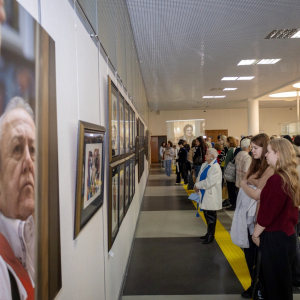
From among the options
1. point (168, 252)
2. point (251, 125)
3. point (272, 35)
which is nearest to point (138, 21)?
point (272, 35)

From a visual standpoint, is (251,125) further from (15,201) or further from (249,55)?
(15,201)

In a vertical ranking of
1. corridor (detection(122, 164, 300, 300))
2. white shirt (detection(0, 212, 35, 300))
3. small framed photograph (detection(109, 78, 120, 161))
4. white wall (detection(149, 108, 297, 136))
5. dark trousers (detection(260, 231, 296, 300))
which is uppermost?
white wall (detection(149, 108, 297, 136))

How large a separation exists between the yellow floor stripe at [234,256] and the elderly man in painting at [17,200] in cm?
323

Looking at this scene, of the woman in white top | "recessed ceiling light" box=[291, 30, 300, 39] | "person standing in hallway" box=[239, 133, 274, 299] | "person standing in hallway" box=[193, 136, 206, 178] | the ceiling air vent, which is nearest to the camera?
"person standing in hallway" box=[239, 133, 274, 299]

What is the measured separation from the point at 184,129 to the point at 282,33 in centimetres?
1266

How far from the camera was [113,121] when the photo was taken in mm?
2584

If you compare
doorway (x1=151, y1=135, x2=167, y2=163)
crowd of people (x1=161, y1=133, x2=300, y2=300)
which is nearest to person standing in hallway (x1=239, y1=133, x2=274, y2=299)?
crowd of people (x1=161, y1=133, x2=300, y2=300)

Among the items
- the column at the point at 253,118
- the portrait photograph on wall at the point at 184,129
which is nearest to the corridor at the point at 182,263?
the column at the point at 253,118

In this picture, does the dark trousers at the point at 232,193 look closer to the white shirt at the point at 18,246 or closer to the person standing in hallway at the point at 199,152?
the person standing in hallway at the point at 199,152

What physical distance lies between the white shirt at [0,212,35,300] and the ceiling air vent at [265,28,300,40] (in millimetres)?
6315

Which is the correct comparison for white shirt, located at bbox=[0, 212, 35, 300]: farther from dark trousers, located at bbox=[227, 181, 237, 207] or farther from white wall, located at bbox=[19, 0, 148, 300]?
dark trousers, located at bbox=[227, 181, 237, 207]

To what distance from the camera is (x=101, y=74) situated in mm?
2254

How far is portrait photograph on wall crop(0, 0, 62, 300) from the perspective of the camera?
695 millimetres

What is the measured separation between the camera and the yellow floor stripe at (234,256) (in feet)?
11.9
